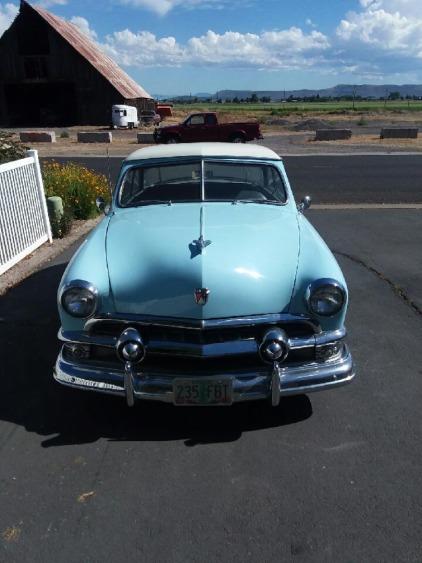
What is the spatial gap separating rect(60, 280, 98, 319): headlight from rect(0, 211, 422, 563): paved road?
2.55 ft

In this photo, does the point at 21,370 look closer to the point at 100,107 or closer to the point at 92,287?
the point at 92,287

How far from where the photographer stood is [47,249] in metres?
7.23

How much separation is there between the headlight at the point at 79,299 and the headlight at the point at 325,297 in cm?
131

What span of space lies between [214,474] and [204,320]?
86 cm

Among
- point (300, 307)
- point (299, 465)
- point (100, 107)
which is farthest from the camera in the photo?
point (100, 107)

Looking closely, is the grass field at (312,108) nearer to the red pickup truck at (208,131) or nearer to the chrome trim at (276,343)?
the red pickup truck at (208,131)

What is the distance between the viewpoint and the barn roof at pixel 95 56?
131ft

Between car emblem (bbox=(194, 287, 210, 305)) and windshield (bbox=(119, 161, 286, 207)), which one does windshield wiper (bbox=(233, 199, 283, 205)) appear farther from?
car emblem (bbox=(194, 287, 210, 305))

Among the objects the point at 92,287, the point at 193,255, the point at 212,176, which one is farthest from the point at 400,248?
the point at 92,287

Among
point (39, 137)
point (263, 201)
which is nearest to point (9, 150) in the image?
point (263, 201)

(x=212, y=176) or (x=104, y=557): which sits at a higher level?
(x=212, y=176)

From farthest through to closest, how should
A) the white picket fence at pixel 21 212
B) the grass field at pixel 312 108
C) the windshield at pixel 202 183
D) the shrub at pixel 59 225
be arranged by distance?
the grass field at pixel 312 108, the shrub at pixel 59 225, the white picket fence at pixel 21 212, the windshield at pixel 202 183

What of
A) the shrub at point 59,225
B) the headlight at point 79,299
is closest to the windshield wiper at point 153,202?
the headlight at point 79,299

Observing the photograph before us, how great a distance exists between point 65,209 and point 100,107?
115 feet
